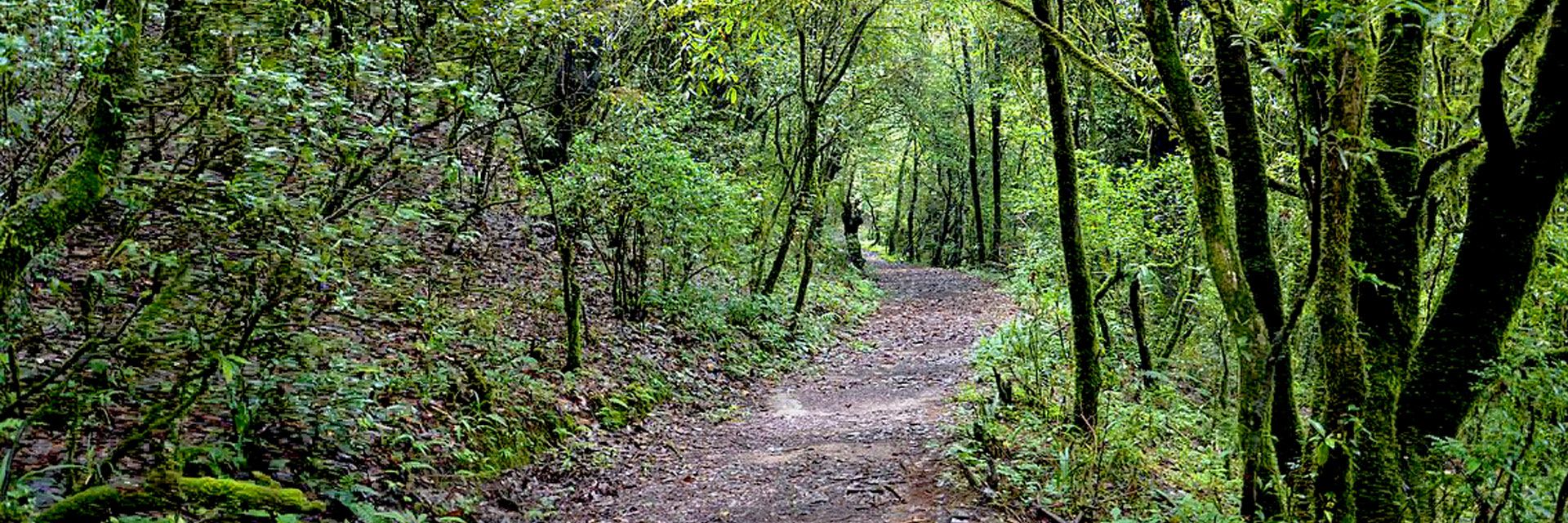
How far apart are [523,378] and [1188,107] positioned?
21.2 feet

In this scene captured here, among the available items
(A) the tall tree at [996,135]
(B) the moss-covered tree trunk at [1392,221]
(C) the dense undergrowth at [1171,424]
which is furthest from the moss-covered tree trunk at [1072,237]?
(A) the tall tree at [996,135]

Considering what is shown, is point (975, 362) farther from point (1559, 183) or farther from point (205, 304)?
point (205, 304)

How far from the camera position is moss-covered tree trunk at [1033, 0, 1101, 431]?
292 inches

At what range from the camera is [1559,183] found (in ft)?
14.7

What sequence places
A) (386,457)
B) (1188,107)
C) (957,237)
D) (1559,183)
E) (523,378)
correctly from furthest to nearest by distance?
(957,237) < (523,378) < (386,457) < (1188,107) < (1559,183)

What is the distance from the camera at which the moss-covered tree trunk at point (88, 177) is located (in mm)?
4164

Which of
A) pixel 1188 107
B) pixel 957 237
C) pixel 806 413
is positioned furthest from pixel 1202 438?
pixel 957 237

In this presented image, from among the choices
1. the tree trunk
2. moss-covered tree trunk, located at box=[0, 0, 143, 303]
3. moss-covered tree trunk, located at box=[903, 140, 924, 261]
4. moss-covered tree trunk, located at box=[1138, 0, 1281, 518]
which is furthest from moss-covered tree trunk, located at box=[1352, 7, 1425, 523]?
moss-covered tree trunk, located at box=[903, 140, 924, 261]

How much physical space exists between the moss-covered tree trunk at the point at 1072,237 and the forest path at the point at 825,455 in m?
1.43

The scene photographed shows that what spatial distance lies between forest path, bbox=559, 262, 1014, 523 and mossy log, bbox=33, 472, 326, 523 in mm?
2805

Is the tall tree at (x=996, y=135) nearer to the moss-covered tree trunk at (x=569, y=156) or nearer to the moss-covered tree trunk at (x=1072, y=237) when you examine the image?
the moss-covered tree trunk at (x=569, y=156)

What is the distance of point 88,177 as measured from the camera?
4379 millimetres

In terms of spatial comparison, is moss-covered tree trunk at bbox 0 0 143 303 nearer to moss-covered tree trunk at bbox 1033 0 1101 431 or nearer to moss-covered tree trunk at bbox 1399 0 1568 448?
moss-covered tree trunk at bbox 1033 0 1101 431

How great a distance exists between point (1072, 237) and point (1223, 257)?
240 cm
